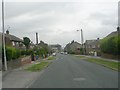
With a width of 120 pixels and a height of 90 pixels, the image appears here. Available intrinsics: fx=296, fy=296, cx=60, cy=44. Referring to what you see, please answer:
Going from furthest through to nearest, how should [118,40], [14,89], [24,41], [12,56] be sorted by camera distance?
[24,41] < [118,40] < [12,56] < [14,89]

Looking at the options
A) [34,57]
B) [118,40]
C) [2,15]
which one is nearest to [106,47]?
[118,40]

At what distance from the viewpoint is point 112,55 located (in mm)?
52750

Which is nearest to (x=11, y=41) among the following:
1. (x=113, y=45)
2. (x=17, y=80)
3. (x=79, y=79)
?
(x=113, y=45)

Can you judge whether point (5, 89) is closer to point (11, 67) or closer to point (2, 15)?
point (2, 15)

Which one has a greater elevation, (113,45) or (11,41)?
(11,41)

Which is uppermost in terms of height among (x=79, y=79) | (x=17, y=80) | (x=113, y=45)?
(x=113, y=45)

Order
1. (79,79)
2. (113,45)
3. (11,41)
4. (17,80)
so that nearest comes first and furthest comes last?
(79,79)
(17,80)
(113,45)
(11,41)

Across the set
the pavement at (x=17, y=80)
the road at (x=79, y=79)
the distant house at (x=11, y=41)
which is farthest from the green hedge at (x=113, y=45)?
the pavement at (x=17, y=80)

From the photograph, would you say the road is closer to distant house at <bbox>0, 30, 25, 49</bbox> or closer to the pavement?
the pavement

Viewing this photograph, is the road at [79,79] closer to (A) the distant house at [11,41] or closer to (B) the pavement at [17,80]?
(B) the pavement at [17,80]

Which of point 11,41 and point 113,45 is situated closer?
point 113,45

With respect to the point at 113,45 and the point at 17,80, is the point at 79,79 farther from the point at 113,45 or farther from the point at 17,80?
the point at 113,45

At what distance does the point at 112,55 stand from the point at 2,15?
28259 millimetres

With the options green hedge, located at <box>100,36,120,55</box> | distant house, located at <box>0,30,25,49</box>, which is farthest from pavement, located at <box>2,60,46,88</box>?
distant house, located at <box>0,30,25,49</box>
